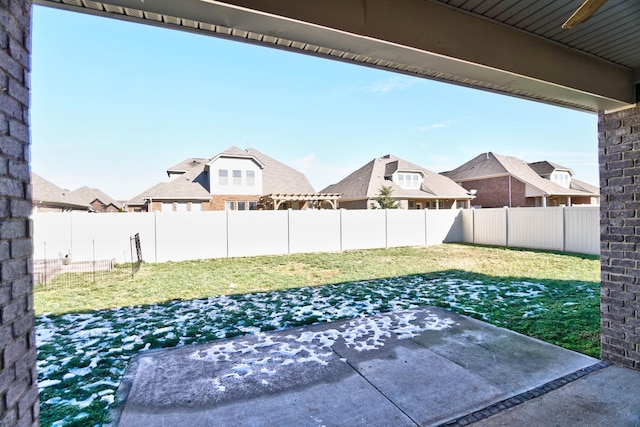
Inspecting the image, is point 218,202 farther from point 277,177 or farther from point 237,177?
point 277,177

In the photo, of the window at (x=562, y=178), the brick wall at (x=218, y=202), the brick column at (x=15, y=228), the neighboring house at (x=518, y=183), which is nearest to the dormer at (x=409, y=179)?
the neighboring house at (x=518, y=183)

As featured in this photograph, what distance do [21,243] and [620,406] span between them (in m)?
3.72

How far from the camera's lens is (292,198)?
16812 mm

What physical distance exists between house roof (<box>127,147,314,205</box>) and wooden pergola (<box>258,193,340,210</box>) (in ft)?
5.60

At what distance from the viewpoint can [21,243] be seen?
121 centimetres

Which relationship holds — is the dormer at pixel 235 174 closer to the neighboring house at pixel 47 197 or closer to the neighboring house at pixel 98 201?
the neighboring house at pixel 47 197

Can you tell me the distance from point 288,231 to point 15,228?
35.3 feet

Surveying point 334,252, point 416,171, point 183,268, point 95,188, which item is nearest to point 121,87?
point 183,268

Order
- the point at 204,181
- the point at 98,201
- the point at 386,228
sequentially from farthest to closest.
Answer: the point at 98,201, the point at 204,181, the point at 386,228

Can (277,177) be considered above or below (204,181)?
above

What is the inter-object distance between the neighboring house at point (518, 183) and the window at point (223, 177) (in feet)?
55.6

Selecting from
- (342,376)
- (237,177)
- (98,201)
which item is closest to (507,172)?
(237,177)

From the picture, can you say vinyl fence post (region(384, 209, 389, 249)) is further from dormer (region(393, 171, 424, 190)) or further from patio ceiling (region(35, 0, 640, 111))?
patio ceiling (region(35, 0, 640, 111))

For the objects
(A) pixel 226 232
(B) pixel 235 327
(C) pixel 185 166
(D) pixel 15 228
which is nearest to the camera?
(D) pixel 15 228
